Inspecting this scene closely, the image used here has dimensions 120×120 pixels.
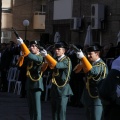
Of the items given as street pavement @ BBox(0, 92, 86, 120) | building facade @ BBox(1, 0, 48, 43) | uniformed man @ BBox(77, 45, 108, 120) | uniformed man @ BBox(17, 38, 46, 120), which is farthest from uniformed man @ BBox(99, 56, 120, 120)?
building facade @ BBox(1, 0, 48, 43)

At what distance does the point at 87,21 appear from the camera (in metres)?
24.5

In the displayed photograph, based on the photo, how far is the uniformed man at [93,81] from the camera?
30.0 ft

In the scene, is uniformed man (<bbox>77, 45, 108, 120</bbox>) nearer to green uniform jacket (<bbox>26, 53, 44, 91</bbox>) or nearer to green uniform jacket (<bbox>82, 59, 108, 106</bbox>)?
green uniform jacket (<bbox>82, 59, 108, 106</bbox>)

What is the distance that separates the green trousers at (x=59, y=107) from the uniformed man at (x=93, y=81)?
3.20ft

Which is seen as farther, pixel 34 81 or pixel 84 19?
pixel 84 19

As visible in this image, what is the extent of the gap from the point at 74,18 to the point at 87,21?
0.87 meters

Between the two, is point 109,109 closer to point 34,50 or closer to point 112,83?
point 112,83

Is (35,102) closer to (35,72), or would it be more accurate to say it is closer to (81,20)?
(35,72)

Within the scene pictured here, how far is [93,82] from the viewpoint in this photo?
30.9 feet

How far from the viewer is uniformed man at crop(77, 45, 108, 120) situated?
9.15 meters

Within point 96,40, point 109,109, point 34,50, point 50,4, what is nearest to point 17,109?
point 34,50

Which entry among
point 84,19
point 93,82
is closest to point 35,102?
point 93,82

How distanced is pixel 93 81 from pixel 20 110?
6.95 m

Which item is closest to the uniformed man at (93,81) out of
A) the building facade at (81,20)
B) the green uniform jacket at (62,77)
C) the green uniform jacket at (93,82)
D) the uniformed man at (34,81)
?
the green uniform jacket at (93,82)
